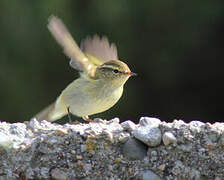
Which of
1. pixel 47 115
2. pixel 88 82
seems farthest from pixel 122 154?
pixel 47 115

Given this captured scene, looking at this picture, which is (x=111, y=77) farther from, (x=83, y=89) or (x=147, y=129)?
(x=147, y=129)

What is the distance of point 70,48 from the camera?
218 inches

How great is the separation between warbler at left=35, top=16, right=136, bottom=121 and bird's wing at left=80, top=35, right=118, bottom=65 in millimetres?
11

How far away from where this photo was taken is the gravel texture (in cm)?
341

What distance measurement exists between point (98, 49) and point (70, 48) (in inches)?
20.2

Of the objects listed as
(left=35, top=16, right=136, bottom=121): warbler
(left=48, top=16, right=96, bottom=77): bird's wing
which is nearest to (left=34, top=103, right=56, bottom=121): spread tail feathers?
(left=35, top=16, right=136, bottom=121): warbler

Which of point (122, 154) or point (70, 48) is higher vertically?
point (70, 48)

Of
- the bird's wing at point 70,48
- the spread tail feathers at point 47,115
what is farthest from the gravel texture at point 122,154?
the spread tail feathers at point 47,115

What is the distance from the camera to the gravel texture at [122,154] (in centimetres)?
341

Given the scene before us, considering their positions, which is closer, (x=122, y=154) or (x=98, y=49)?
(x=122, y=154)

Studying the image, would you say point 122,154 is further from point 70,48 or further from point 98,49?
point 98,49

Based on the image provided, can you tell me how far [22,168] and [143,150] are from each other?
829 millimetres

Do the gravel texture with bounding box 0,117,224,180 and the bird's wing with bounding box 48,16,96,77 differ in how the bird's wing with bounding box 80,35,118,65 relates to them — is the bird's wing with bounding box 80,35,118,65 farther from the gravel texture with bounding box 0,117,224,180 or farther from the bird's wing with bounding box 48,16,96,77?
the gravel texture with bounding box 0,117,224,180

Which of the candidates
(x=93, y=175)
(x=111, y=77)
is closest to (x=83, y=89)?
(x=111, y=77)
